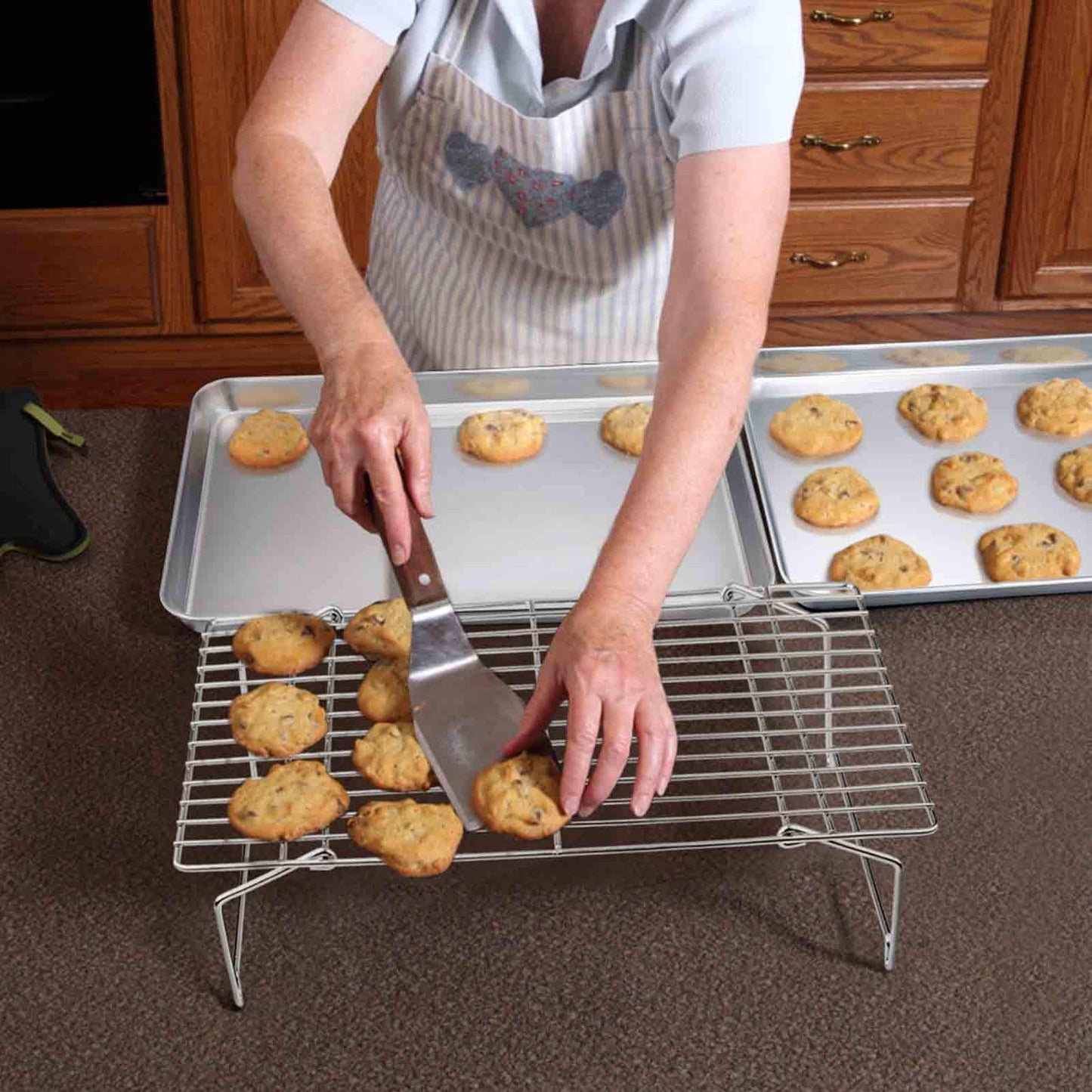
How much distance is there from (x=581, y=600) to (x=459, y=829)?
176 mm

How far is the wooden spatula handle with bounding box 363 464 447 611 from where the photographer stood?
0.93 metres

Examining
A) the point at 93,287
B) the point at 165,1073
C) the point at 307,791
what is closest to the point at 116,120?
the point at 93,287

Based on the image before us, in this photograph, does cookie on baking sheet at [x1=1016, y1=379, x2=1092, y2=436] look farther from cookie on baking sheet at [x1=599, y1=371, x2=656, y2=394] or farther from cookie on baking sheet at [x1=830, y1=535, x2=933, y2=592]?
cookie on baking sheet at [x1=599, y1=371, x2=656, y2=394]

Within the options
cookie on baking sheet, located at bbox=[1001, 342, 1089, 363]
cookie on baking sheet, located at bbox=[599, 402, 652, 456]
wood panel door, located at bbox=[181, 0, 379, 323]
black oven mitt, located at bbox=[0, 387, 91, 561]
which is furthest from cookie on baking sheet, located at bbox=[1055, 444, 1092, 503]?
wood panel door, located at bbox=[181, 0, 379, 323]

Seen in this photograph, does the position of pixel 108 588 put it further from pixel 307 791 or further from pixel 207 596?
pixel 307 791

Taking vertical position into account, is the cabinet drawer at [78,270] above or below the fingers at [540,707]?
below

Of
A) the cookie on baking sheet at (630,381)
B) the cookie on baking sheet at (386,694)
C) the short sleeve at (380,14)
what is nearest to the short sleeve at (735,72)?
the short sleeve at (380,14)

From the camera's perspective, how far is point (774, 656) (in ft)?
3.22

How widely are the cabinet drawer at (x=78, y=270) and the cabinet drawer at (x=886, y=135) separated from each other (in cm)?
121

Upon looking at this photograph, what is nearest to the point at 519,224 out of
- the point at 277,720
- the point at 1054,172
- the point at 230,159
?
the point at 277,720

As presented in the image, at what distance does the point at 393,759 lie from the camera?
3.05 feet

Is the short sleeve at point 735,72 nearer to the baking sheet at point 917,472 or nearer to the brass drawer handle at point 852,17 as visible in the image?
the baking sheet at point 917,472

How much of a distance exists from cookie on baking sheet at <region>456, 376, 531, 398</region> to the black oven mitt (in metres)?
0.40

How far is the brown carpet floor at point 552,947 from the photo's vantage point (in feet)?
2.67
